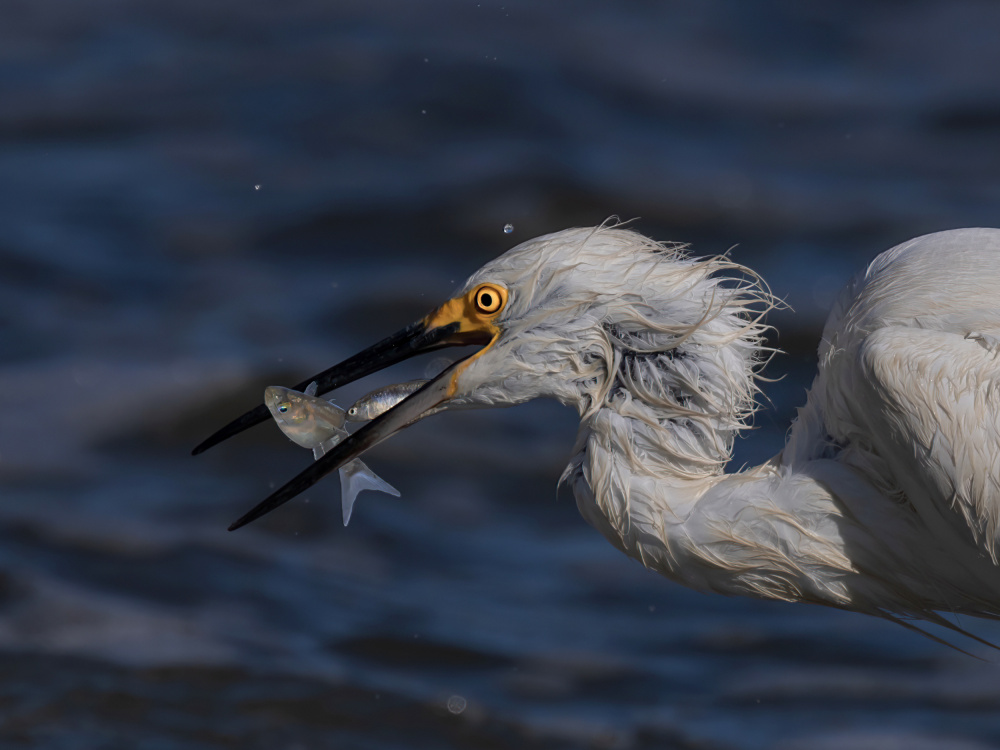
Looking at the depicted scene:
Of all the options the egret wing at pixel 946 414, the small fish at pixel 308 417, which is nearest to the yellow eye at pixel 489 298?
the small fish at pixel 308 417

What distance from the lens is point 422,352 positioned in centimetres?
380

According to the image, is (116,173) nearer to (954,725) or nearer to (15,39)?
(15,39)

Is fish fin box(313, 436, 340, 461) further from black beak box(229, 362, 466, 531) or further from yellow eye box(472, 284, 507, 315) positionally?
yellow eye box(472, 284, 507, 315)

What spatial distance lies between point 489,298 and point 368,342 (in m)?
5.06

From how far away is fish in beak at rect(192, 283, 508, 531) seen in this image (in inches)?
144

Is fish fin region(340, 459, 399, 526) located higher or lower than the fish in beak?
lower

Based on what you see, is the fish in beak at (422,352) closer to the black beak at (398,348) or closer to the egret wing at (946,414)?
the black beak at (398,348)

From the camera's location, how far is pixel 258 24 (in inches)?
442

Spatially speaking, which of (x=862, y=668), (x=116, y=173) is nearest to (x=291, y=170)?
(x=116, y=173)

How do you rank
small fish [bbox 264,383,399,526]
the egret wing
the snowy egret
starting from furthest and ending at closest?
small fish [bbox 264,383,399,526]
the snowy egret
the egret wing

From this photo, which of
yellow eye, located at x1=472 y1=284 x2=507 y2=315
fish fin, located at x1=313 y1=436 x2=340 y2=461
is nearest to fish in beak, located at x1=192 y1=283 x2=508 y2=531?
yellow eye, located at x1=472 y1=284 x2=507 y2=315

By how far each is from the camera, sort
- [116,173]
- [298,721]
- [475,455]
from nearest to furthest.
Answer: [298,721] → [475,455] → [116,173]

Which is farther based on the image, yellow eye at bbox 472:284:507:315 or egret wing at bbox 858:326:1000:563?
yellow eye at bbox 472:284:507:315

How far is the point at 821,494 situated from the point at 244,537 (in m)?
4.18
